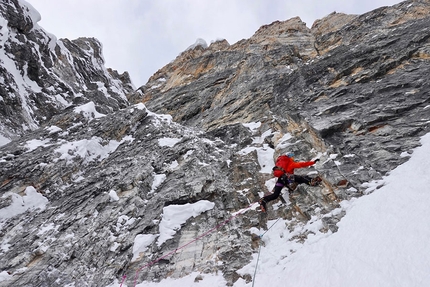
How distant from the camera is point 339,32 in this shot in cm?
2295

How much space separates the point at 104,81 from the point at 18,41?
42.7ft

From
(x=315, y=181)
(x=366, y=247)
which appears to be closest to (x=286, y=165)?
(x=315, y=181)

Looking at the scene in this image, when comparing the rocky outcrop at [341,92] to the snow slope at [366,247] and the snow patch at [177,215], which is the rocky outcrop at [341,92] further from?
the snow patch at [177,215]

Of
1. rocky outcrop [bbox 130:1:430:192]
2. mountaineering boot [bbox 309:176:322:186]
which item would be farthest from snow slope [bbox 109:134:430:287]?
mountaineering boot [bbox 309:176:322:186]

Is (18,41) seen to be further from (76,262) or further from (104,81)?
(76,262)

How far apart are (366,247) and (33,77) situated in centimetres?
3270

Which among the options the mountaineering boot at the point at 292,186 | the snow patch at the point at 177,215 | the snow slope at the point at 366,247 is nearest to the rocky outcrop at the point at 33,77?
the snow patch at the point at 177,215

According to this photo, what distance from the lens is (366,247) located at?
213 inches

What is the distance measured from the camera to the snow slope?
4742mm

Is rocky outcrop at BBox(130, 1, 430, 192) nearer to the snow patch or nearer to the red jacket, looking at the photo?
the red jacket

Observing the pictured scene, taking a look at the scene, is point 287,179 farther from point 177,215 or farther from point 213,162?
point 213,162

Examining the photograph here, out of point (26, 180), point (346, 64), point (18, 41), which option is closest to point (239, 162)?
point (346, 64)

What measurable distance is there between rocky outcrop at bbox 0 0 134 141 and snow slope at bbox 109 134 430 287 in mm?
19802

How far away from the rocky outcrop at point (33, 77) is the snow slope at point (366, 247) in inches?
780
